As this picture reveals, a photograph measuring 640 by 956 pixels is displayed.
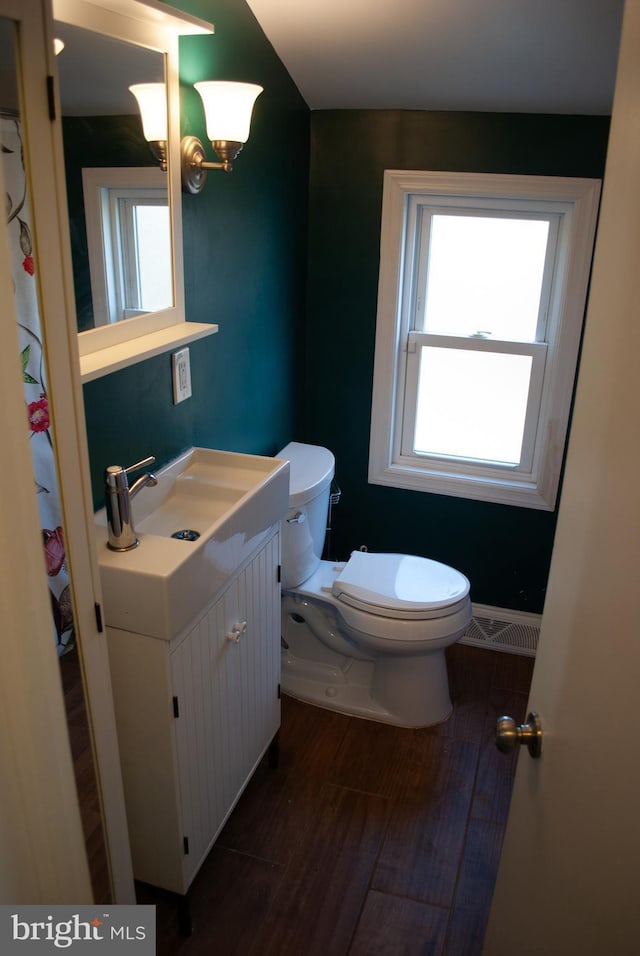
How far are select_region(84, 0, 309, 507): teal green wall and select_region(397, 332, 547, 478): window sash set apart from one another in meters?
0.44

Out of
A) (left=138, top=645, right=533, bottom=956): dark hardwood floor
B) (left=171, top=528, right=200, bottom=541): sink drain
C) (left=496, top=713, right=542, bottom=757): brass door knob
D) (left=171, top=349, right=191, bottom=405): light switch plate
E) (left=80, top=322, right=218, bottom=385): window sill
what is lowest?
(left=138, top=645, right=533, bottom=956): dark hardwood floor

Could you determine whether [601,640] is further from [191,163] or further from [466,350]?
[466,350]

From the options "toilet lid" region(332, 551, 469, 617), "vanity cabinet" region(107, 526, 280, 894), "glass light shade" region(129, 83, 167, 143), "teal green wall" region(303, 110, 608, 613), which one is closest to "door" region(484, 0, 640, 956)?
"vanity cabinet" region(107, 526, 280, 894)

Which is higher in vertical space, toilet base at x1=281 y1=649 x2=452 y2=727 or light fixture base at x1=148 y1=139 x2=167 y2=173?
light fixture base at x1=148 y1=139 x2=167 y2=173

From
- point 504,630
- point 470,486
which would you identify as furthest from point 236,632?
point 504,630

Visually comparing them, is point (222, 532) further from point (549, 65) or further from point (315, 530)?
point (549, 65)

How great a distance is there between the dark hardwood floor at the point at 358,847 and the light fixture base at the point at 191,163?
1.66 m

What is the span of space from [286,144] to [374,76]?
336 millimetres

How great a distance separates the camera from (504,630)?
9.50ft

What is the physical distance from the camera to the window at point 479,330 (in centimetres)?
248

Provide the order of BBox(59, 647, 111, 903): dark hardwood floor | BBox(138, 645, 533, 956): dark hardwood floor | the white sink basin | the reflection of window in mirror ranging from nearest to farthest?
1. BBox(59, 647, 111, 903): dark hardwood floor
2. the white sink basin
3. the reflection of window in mirror
4. BBox(138, 645, 533, 956): dark hardwood floor

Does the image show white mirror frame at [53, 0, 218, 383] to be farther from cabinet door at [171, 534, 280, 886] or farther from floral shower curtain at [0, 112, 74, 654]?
cabinet door at [171, 534, 280, 886]

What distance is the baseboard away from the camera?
9.40ft

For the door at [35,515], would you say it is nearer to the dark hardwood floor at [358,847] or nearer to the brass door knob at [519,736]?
the brass door knob at [519,736]
